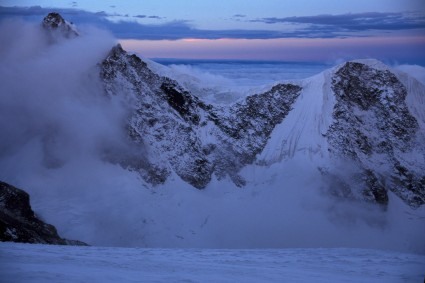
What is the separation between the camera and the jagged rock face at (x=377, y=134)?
11750 centimetres

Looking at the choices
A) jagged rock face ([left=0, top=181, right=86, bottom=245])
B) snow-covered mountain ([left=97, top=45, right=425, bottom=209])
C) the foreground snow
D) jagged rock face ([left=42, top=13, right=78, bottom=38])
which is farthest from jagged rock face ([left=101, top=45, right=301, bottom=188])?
the foreground snow

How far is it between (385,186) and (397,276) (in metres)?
110

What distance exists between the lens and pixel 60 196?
309 ft

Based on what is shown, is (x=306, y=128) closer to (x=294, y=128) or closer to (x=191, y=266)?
(x=294, y=128)

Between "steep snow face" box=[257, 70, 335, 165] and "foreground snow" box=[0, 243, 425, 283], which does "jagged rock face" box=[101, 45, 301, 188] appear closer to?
"steep snow face" box=[257, 70, 335, 165]

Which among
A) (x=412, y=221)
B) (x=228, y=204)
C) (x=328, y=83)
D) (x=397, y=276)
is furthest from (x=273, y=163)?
(x=397, y=276)

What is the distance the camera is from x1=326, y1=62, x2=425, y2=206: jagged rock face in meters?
118

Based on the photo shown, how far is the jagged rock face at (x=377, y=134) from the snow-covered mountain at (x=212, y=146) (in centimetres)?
30

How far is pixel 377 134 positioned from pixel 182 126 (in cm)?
5229

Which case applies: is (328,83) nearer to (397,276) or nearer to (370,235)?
(370,235)

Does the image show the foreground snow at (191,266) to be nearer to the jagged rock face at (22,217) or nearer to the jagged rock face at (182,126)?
the jagged rock face at (22,217)

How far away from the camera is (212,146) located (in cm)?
11444

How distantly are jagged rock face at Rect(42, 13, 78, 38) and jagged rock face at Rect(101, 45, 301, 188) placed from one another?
16.5 m

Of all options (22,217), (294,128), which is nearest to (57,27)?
(294,128)
